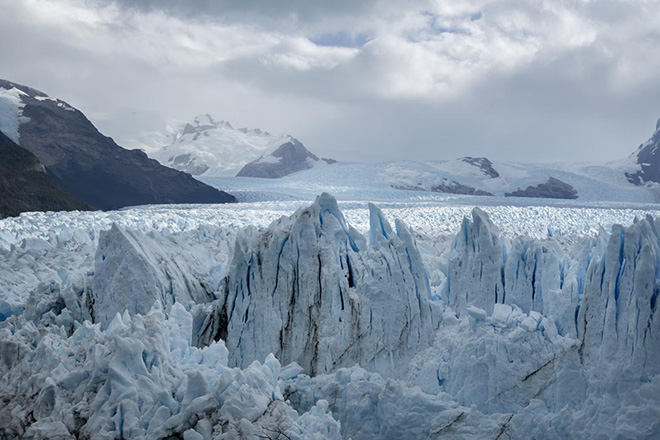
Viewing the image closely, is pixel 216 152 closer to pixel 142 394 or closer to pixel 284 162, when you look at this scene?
pixel 284 162

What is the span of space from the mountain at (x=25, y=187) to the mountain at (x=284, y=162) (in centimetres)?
3307

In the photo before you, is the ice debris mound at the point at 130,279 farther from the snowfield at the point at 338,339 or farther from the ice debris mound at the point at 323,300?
the ice debris mound at the point at 323,300

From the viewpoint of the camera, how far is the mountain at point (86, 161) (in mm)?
34812

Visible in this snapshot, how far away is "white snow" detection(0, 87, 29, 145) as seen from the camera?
34.1m

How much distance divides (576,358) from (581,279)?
52.5 inches

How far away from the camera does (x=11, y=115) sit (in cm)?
3503

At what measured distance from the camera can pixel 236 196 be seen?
3381 centimetres

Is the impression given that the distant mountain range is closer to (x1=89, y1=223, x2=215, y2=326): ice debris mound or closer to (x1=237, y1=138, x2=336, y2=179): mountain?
(x1=237, y1=138, x2=336, y2=179): mountain

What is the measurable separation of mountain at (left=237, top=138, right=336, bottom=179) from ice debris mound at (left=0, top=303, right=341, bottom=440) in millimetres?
51996

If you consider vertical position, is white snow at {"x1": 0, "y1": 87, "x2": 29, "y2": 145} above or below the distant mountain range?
above

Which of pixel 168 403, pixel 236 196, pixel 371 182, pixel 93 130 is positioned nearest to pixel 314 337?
pixel 168 403

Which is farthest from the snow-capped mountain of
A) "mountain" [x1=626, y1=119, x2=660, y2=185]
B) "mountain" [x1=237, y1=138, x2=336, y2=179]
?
"mountain" [x1=626, y1=119, x2=660, y2=185]

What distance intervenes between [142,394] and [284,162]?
58.1m

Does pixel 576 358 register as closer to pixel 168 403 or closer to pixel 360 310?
pixel 360 310
